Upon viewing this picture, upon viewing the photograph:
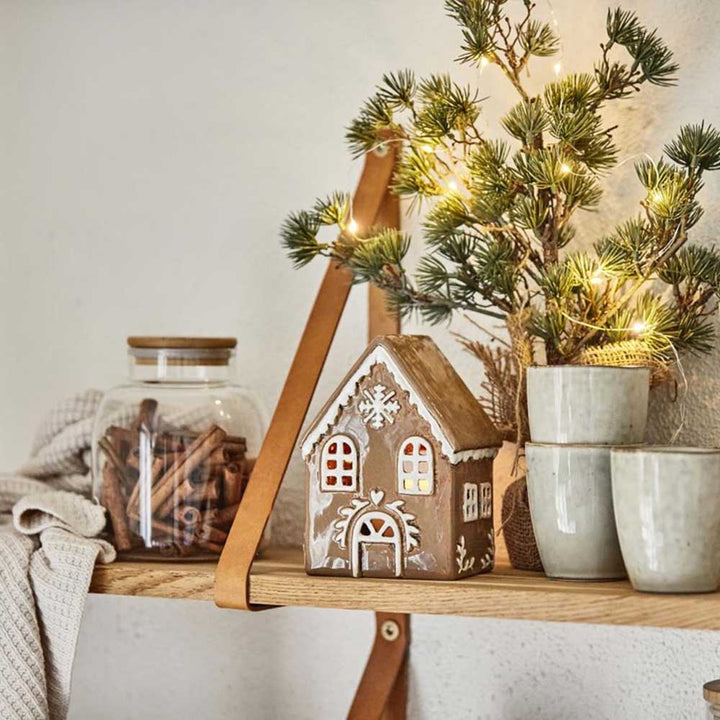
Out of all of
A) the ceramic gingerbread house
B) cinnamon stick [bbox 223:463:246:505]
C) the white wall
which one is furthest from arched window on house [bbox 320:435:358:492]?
the white wall

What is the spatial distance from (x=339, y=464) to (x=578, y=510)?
7.0 inches

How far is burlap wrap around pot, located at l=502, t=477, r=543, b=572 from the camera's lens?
0.90 meters

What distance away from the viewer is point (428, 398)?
0.86 m

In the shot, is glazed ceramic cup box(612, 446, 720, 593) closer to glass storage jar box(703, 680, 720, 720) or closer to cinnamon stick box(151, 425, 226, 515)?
glass storage jar box(703, 680, 720, 720)

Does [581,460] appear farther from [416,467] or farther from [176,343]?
[176,343]

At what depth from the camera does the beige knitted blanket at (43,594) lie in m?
0.92

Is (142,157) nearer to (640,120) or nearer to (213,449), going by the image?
(213,449)

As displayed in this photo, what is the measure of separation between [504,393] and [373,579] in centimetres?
19

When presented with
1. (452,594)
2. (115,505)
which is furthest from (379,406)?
(115,505)

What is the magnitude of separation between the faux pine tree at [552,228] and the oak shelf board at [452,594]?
15cm

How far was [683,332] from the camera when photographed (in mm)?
897

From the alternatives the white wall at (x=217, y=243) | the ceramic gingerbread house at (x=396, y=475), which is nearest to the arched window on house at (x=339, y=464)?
the ceramic gingerbread house at (x=396, y=475)

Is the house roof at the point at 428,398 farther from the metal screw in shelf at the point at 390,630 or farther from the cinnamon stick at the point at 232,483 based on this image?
the metal screw in shelf at the point at 390,630

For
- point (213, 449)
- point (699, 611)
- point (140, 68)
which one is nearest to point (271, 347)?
point (213, 449)
